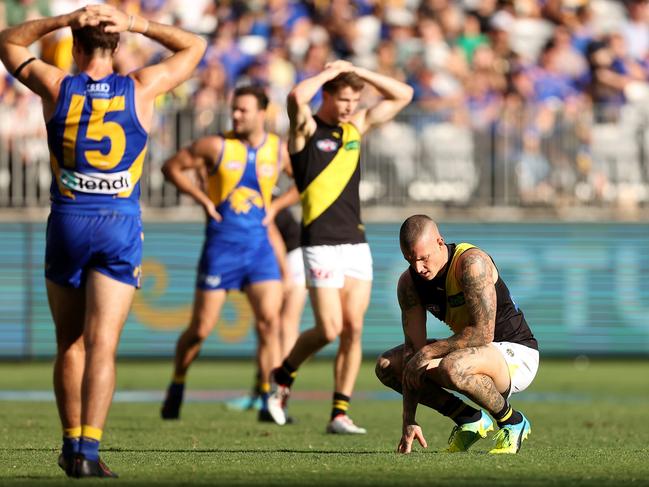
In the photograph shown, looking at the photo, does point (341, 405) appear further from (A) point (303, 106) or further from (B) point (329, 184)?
(A) point (303, 106)

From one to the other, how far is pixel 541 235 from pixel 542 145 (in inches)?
61.4

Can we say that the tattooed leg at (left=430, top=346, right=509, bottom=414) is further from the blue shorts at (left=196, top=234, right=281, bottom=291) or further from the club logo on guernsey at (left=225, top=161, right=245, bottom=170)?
the club logo on guernsey at (left=225, top=161, right=245, bottom=170)

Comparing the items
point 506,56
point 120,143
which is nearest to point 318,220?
point 120,143

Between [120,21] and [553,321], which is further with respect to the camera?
[553,321]

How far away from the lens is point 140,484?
7.60 m

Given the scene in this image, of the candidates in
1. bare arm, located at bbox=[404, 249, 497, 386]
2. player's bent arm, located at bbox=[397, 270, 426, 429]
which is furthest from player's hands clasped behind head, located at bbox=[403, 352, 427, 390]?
player's bent arm, located at bbox=[397, 270, 426, 429]

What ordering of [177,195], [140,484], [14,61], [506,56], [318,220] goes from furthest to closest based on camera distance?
[506,56] < [177,195] < [318,220] < [14,61] < [140,484]

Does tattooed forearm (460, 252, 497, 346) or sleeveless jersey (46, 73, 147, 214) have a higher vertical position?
sleeveless jersey (46, 73, 147, 214)

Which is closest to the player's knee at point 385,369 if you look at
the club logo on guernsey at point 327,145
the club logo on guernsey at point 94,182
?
the club logo on guernsey at point 94,182

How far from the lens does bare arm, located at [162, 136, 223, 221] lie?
13836 mm

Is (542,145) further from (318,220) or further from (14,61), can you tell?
(14,61)

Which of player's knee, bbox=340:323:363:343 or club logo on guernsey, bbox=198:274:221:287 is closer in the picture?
player's knee, bbox=340:323:363:343

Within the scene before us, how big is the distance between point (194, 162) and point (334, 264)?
98.9 inches

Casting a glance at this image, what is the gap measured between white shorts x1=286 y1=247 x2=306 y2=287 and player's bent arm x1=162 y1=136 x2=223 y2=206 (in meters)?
1.74
